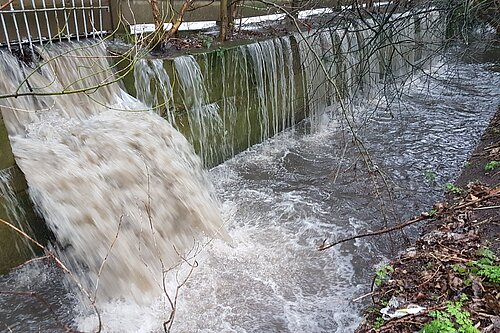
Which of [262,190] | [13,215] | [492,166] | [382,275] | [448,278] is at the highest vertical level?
[13,215]

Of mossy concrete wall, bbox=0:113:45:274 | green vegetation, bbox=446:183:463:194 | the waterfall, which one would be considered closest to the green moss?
mossy concrete wall, bbox=0:113:45:274

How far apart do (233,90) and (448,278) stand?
179 inches

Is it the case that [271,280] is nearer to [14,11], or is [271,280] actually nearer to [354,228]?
[354,228]

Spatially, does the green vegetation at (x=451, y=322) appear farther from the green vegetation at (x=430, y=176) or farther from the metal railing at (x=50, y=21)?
the metal railing at (x=50, y=21)

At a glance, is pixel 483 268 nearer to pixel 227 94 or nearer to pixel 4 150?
pixel 4 150

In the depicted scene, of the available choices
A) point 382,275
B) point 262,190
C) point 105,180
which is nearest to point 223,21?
point 262,190

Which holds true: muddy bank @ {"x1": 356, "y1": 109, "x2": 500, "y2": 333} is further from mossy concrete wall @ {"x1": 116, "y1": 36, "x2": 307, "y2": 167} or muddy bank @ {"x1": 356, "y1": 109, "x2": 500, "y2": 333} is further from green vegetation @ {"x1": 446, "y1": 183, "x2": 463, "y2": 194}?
mossy concrete wall @ {"x1": 116, "y1": 36, "x2": 307, "y2": 167}

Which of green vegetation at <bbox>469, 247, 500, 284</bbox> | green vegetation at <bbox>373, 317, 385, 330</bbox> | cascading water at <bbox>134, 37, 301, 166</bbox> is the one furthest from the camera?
cascading water at <bbox>134, 37, 301, 166</bbox>

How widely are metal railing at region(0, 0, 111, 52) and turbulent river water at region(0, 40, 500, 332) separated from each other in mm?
2552

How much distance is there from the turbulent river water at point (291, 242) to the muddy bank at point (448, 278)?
1.57 ft

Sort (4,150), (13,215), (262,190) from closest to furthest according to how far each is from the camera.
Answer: (4,150), (13,215), (262,190)

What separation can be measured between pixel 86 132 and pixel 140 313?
2.09m

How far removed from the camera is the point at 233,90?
6.96m

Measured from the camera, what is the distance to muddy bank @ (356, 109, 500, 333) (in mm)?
2811
